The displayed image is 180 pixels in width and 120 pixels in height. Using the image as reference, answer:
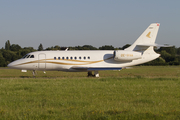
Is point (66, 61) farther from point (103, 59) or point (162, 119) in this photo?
point (162, 119)

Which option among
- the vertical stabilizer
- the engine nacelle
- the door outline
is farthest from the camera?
the vertical stabilizer

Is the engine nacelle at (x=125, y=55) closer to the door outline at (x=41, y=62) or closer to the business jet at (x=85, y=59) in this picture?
the business jet at (x=85, y=59)

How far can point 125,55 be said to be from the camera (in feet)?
82.8

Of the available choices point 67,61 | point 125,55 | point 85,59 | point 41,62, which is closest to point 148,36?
point 125,55

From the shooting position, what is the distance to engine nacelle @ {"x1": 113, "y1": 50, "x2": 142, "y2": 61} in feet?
82.3

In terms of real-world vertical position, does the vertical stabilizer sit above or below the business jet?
above

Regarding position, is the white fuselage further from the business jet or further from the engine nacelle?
the engine nacelle

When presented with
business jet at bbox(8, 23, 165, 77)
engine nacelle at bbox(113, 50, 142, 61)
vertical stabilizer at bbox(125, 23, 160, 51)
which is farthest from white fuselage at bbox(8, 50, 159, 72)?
vertical stabilizer at bbox(125, 23, 160, 51)

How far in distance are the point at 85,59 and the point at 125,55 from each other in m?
4.42

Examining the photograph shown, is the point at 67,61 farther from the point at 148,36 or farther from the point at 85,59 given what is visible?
the point at 148,36

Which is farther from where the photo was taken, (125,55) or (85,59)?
(85,59)

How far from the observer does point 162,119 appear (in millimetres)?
7352

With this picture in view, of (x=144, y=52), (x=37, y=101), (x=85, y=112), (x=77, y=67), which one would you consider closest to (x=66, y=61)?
(x=77, y=67)

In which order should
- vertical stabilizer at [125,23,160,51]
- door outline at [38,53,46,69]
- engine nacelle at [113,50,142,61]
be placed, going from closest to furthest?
engine nacelle at [113,50,142,61] → door outline at [38,53,46,69] → vertical stabilizer at [125,23,160,51]
